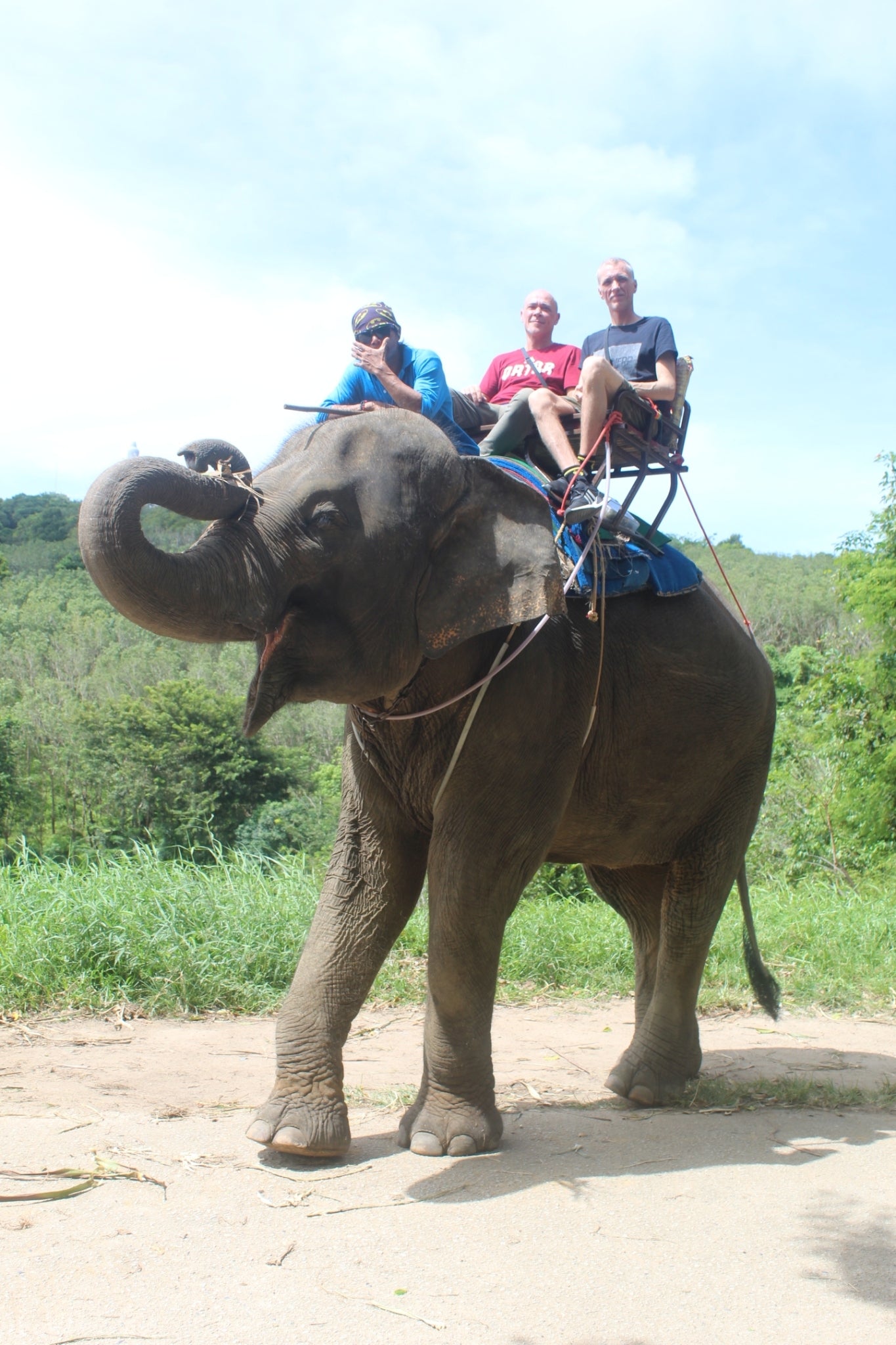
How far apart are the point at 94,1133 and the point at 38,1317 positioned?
133cm

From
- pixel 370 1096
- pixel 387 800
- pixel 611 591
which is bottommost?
pixel 370 1096

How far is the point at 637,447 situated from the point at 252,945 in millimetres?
3537

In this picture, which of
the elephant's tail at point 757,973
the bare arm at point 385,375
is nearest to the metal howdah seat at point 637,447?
the bare arm at point 385,375

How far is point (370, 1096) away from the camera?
4.57 m

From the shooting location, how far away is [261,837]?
A: 25781mm

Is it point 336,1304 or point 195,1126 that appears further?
point 195,1126

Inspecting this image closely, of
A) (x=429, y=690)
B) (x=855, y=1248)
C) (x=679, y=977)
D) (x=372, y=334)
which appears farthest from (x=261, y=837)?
(x=855, y=1248)

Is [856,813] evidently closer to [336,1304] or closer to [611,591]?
[611,591]

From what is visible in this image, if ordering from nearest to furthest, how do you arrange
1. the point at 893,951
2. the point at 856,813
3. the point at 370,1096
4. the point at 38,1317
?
the point at 38,1317, the point at 370,1096, the point at 893,951, the point at 856,813

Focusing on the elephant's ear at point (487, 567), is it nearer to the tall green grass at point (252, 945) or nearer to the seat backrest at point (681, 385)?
the seat backrest at point (681, 385)

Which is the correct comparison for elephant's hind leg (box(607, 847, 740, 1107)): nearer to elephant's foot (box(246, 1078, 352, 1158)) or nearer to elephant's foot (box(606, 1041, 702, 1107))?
elephant's foot (box(606, 1041, 702, 1107))

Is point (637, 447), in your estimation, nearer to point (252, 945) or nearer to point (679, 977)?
point (679, 977)

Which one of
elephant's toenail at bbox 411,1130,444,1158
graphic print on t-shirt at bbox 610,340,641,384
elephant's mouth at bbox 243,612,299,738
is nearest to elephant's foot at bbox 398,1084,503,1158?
elephant's toenail at bbox 411,1130,444,1158

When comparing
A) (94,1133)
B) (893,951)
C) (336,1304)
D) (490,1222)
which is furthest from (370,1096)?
(893,951)
